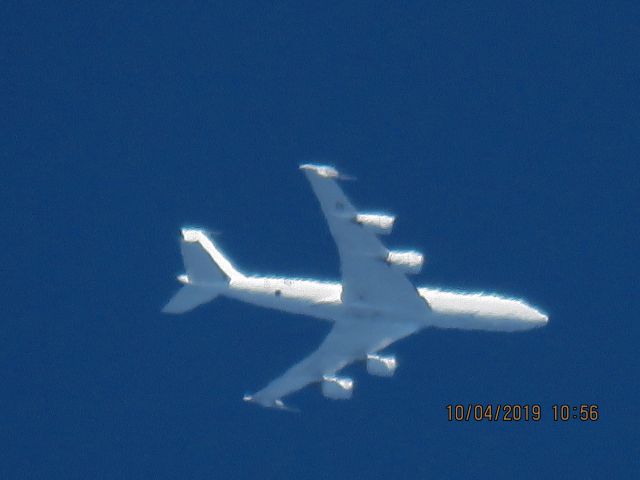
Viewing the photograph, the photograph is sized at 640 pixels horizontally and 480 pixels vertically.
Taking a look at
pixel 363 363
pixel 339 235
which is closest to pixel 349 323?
pixel 363 363

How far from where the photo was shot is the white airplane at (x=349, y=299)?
69000mm

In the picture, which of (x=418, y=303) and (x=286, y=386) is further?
(x=286, y=386)

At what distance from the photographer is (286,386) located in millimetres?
77875

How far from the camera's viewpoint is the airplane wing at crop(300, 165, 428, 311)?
67.1m

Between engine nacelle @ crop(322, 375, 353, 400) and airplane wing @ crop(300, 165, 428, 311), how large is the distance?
502cm

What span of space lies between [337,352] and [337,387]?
2.02 m

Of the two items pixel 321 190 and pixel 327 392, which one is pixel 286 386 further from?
pixel 321 190

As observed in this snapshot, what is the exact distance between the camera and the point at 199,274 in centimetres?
7788

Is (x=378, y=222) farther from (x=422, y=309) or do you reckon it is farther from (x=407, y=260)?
(x=422, y=309)

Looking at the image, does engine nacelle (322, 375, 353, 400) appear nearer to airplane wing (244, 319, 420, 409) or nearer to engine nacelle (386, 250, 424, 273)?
airplane wing (244, 319, 420, 409)

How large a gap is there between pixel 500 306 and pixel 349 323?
8638 millimetres

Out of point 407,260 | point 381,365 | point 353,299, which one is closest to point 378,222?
point 407,260

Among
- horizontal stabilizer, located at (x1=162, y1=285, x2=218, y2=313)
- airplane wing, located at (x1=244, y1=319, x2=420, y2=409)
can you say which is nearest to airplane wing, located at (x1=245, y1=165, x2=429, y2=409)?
airplane wing, located at (x1=244, y1=319, x2=420, y2=409)

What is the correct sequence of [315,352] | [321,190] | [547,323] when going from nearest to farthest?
[321,190]
[547,323]
[315,352]
